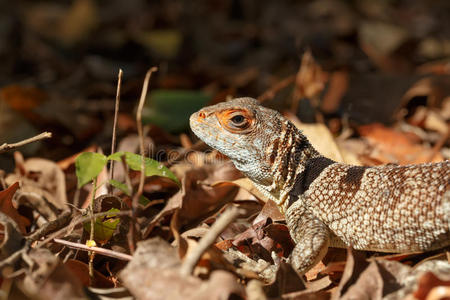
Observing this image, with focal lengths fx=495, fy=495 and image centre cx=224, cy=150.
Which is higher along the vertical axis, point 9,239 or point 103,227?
point 9,239

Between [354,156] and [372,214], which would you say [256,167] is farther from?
[354,156]

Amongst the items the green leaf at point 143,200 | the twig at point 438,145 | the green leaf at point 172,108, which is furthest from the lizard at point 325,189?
the green leaf at point 172,108

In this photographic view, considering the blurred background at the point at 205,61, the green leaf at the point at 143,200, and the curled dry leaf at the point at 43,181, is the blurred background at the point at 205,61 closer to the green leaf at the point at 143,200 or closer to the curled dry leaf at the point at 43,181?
the curled dry leaf at the point at 43,181

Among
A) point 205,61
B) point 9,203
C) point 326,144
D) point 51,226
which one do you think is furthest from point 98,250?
point 205,61

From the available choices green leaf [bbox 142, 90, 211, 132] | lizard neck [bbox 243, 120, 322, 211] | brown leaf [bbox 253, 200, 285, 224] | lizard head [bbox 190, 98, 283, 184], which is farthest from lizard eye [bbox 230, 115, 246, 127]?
green leaf [bbox 142, 90, 211, 132]

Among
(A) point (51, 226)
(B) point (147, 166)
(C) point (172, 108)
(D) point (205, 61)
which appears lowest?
(D) point (205, 61)

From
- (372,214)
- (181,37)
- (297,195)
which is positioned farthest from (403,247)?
(181,37)

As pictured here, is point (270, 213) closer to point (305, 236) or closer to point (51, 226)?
point (305, 236)
